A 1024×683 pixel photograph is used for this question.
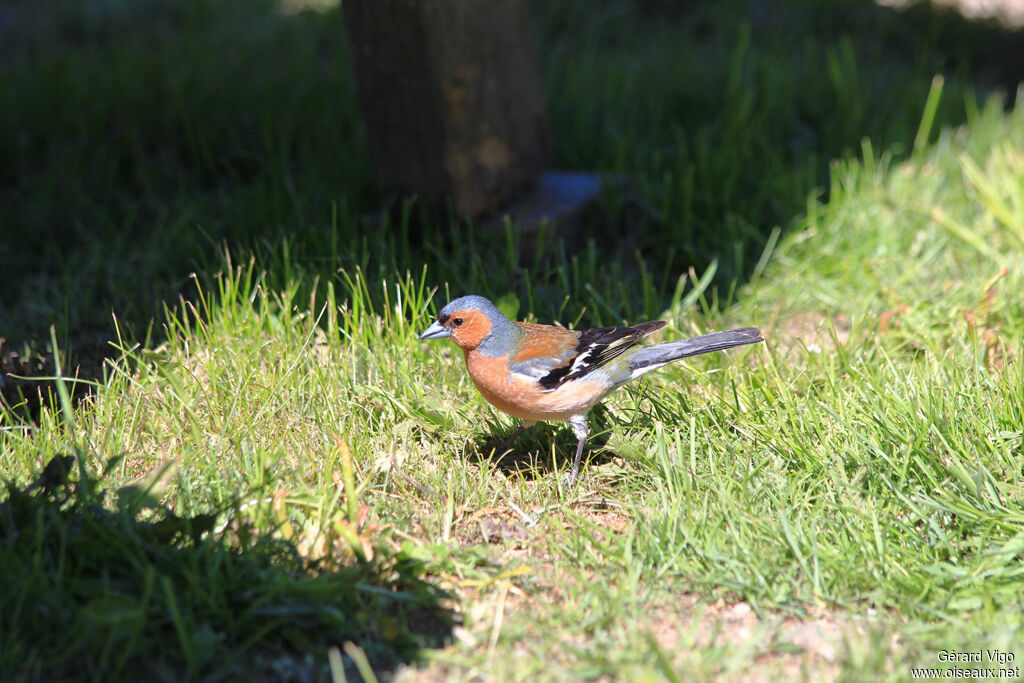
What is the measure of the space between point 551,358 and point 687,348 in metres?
0.51

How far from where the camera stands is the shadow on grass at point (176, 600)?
2.49 meters

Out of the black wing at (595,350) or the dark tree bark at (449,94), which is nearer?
the black wing at (595,350)

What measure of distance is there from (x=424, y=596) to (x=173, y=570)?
2.42ft

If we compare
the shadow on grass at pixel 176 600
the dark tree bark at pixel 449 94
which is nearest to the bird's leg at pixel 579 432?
the shadow on grass at pixel 176 600

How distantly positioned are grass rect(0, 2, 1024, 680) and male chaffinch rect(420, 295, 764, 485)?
244mm

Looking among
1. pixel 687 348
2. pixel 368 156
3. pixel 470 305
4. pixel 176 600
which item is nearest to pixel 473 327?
pixel 470 305

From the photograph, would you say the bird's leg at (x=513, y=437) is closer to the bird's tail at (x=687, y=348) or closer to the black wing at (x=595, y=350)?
the black wing at (x=595, y=350)

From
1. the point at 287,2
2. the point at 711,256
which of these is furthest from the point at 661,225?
the point at 287,2

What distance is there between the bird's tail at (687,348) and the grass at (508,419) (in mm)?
270

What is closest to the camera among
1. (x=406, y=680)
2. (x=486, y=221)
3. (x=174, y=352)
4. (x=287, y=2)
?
(x=406, y=680)

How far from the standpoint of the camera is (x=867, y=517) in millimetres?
3037

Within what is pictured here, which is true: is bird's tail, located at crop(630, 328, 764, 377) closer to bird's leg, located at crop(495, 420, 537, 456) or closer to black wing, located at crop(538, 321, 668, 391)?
black wing, located at crop(538, 321, 668, 391)

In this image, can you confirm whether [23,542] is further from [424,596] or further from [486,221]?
[486,221]

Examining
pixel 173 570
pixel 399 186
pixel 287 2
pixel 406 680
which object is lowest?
pixel 406 680
